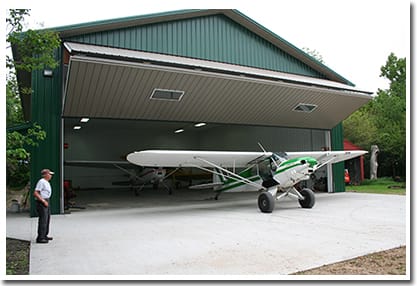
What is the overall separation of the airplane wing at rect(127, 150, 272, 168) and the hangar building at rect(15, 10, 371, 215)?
85.2 inches

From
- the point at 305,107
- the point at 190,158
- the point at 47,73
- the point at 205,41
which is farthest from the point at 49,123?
the point at 305,107

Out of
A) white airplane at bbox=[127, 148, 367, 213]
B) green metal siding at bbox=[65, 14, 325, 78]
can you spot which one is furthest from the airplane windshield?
green metal siding at bbox=[65, 14, 325, 78]

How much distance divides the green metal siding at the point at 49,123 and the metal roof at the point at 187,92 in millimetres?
523

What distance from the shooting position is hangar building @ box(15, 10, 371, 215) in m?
10.9

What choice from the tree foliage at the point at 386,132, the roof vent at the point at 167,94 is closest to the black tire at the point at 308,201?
the roof vent at the point at 167,94

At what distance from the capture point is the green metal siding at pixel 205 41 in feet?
42.3

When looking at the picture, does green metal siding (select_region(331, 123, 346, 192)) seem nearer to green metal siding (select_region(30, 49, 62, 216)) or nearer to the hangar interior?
the hangar interior

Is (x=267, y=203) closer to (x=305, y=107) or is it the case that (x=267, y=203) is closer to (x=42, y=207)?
(x=305, y=107)

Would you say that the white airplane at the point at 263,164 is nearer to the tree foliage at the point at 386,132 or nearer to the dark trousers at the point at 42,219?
the dark trousers at the point at 42,219

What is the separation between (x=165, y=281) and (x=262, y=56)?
42.5 feet

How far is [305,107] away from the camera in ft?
50.4

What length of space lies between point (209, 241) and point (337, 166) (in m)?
13.1

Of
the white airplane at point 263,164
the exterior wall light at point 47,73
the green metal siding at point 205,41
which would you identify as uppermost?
the green metal siding at point 205,41
